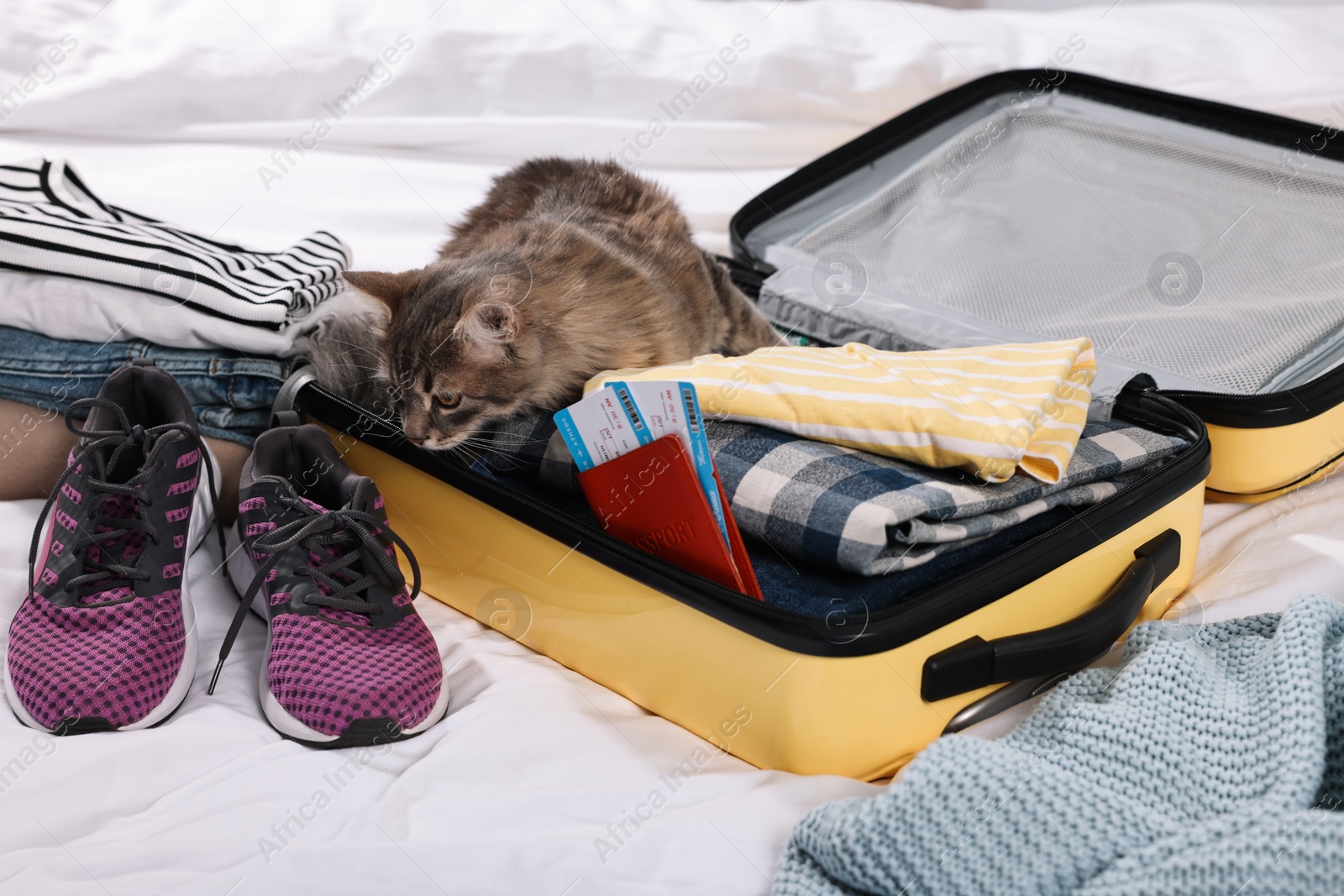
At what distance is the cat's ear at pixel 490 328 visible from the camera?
102 cm

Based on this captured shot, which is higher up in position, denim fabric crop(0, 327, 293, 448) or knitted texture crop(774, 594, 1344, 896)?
knitted texture crop(774, 594, 1344, 896)

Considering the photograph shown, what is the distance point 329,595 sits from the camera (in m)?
0.97

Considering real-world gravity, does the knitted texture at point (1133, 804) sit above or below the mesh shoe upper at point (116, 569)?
above

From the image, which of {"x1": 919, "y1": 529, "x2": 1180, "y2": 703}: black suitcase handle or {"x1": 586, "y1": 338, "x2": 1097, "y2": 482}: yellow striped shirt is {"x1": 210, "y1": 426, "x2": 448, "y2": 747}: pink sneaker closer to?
{"x1": 586, "y1": 338, "x2": 1097, "y2": 482}: yellow striped shirt

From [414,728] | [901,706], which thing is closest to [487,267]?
[414,728]

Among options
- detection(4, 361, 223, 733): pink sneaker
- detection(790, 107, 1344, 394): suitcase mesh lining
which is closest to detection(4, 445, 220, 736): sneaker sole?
detection(4, 361, 223, 733): pink sneaker

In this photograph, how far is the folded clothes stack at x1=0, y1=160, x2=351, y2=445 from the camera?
3.71 ft

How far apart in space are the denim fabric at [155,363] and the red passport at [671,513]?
1.44ft

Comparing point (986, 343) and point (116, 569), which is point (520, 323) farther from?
point (986, 343)

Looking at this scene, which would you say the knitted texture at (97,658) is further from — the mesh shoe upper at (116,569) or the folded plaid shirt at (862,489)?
the folded plaid shirt at (862,489)

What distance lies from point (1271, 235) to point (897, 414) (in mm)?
885

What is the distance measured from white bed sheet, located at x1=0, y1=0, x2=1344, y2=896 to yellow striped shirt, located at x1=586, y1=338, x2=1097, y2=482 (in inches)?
9.8

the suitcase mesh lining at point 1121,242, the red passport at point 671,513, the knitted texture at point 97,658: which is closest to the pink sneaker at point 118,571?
the knitted texture at point 97,658

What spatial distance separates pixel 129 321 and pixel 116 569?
0.33m
